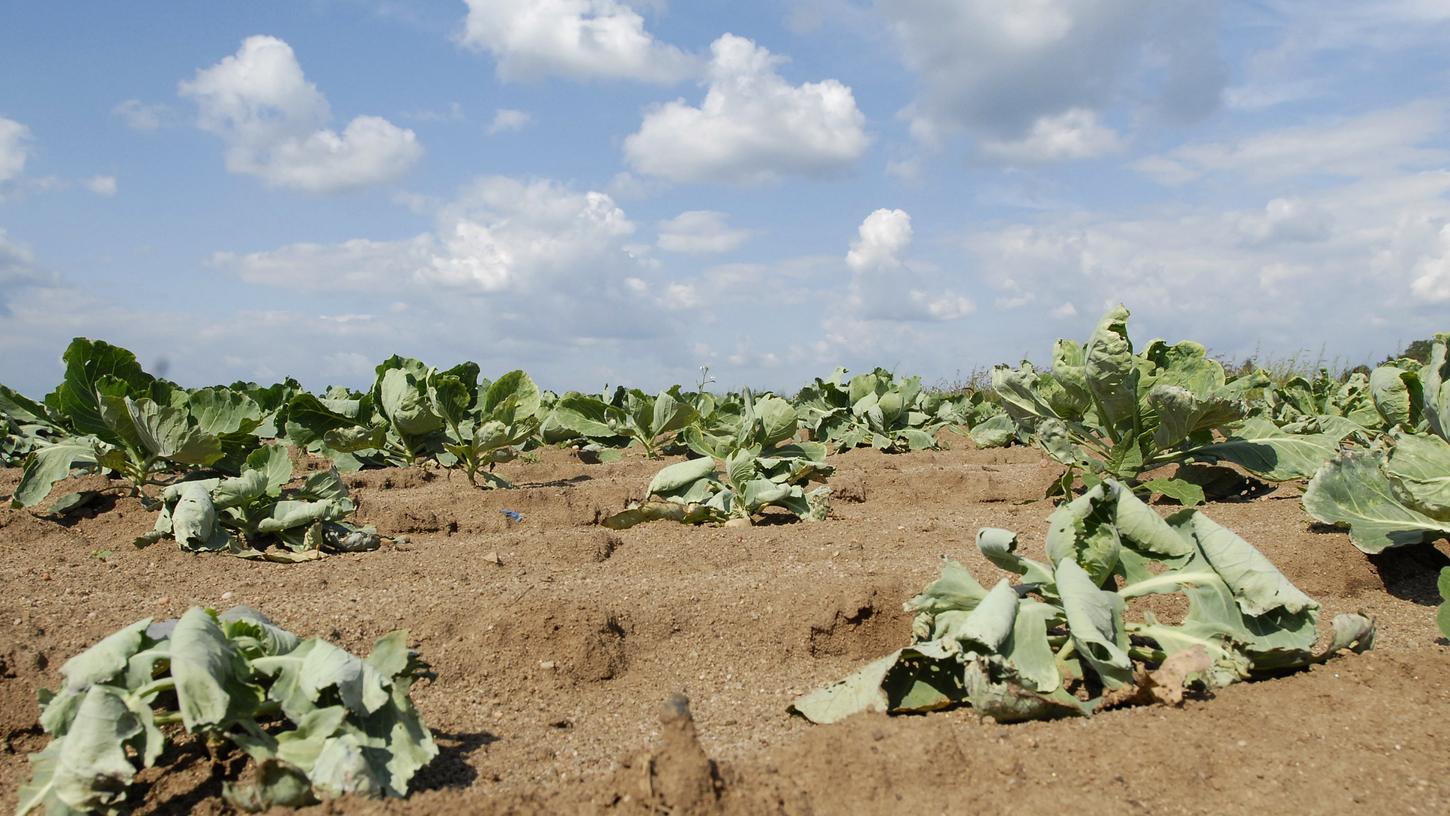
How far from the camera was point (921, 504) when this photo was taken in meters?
6.15

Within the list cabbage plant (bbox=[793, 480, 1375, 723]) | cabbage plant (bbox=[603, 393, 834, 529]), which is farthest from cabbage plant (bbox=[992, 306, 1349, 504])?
cabbage plant (bbox=[793, 480, 1375, 723])

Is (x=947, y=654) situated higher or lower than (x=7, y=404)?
lower

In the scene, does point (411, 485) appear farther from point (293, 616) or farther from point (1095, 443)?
point (1095, 443)

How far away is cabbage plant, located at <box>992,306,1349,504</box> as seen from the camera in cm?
493

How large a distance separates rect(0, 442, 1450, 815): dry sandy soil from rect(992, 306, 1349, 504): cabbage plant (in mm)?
310

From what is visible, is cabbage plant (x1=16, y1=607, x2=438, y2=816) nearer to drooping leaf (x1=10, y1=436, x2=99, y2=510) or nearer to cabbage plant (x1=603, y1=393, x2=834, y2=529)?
cabbage plant (x1=603, y1=393, x2=834, y2=529)

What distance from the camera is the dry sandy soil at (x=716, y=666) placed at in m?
2.05

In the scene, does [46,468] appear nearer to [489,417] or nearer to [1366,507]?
[489,417]

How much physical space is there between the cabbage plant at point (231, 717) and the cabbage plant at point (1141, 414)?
3911 millimetres

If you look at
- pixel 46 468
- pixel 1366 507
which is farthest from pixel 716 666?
pixel 46 468

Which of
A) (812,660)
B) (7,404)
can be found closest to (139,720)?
(812,660)

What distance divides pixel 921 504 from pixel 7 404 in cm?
588

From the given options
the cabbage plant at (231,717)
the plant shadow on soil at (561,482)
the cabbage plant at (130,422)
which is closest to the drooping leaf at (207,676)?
the cabbage plant at (231,717)

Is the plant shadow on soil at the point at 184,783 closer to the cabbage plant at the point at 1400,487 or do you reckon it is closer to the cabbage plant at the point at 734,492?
the cabbage plant at the point at 734,492
